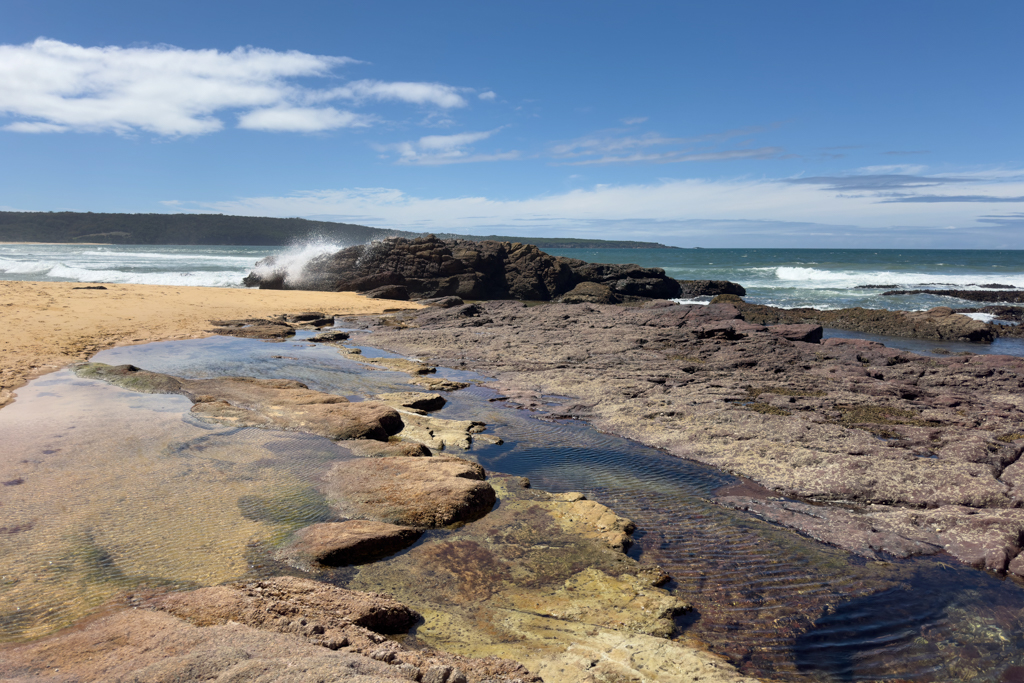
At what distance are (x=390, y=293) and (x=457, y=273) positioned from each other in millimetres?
3608

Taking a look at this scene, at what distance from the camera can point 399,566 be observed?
3615 millimetres

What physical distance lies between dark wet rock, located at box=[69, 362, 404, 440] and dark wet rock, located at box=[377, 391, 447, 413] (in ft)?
1.91

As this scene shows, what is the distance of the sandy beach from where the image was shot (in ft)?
30.0

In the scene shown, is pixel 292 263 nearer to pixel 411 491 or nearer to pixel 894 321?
pixel 894 321

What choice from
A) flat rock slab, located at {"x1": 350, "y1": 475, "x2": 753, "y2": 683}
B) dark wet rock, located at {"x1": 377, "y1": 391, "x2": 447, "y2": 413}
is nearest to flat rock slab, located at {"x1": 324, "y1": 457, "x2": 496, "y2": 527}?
flat rock slab, located at {"x1": 350, "y1": 475, "x2": 753, "y2": 683}

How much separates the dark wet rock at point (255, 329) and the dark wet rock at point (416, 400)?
21.0 ft

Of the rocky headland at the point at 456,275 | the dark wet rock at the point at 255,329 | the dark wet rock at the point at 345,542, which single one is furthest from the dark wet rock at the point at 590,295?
the dark wet rock at the point at 345,542

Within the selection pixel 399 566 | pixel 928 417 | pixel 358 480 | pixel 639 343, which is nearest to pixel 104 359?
pixel 358 480

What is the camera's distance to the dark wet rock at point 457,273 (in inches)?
963

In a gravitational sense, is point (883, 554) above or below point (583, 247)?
below

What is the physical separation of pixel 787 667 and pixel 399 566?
2305 mm

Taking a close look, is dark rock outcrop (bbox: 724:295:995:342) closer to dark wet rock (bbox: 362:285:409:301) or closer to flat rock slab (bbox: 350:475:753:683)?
flat rock slab (bbox: 350:475:753:683)

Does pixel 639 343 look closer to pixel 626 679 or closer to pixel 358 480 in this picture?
pixel 358 480

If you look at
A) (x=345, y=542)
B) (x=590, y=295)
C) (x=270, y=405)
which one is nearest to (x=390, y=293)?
(x=590, y=295)
